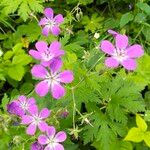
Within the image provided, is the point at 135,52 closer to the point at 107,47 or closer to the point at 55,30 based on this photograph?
the point at 107,47

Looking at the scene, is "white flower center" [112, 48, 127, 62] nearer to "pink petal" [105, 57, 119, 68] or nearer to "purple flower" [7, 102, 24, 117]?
"pink petal" [105, 57, 119, 68]

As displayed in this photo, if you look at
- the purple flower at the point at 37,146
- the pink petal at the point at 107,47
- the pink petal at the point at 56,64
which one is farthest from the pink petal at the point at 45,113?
the pink petal at the point at 107,47

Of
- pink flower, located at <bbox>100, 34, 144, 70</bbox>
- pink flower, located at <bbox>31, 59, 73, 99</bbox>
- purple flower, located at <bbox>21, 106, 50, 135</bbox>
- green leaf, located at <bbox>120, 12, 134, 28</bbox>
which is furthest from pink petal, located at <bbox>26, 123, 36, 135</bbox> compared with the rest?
green leaf, located at <bbox>120, 12, 134, 28</bbox>

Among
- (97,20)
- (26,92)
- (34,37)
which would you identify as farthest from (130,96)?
(97,20)

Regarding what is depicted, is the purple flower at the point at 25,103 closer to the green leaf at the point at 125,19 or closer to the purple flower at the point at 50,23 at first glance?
the purple flower at the point at 50,23

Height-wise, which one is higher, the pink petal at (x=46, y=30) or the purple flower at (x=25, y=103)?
the purple flower at (x=25, y=103)

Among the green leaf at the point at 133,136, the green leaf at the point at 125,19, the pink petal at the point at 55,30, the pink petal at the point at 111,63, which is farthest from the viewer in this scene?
the green leaf at the point at 125,19

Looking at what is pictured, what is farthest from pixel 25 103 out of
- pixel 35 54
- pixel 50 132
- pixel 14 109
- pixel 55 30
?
pixel 55 30
